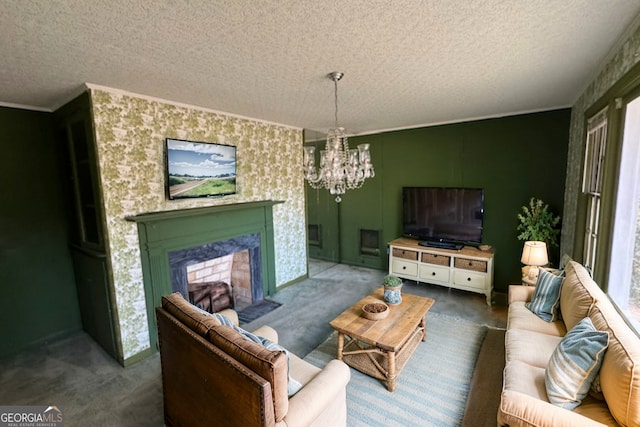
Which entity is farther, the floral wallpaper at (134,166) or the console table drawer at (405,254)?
the console table drawer at (405,254)

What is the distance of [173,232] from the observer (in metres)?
3.01

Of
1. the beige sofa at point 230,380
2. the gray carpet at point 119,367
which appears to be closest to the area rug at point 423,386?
the gray carpet at point 119,367

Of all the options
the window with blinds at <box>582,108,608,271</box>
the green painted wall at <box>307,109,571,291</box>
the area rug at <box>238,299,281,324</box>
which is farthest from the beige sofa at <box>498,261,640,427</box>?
the area rug at <box>238,299,281,324</box>

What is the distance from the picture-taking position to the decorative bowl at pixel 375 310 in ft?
8.43

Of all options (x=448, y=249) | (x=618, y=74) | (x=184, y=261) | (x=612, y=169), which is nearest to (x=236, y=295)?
(x=184, y=261)

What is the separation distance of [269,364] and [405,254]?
140 inches

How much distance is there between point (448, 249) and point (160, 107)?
3.99m

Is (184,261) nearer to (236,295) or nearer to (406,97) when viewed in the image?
(236,295)

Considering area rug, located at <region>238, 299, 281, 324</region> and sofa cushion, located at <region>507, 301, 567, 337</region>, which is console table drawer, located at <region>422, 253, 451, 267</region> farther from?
area rug, located at <region>238, 299, 281, 324</region>

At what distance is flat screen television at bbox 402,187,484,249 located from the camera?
4160mm

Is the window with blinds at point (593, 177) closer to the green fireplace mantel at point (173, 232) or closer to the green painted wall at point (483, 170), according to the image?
the green painted wall at point (483, 170)

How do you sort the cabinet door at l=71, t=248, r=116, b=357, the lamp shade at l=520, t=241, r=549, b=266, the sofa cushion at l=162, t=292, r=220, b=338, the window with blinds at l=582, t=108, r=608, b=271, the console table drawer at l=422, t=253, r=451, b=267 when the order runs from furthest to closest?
the console table drawer at l=422, t=253, r=451, b=267
the lamp shade at l=520, t=241, r=549, b=266
the cabinet door at l=71, t=248, r=116, b=357
the window with blinds at l=582, t=108, r=608, b=271
the sofa cushion at l=162, t=292, r=220, b=338

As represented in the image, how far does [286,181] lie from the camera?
4.50 m

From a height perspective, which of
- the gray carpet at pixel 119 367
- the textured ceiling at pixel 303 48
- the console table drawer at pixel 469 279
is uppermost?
the textured ceiling at pixel 303 48
